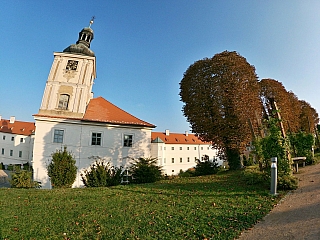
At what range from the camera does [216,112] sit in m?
15.4

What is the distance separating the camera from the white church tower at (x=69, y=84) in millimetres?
20328

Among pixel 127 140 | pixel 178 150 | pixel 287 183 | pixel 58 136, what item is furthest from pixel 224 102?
pixel 178 150

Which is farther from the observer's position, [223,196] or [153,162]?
[153,162]

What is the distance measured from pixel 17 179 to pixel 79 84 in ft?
38.2

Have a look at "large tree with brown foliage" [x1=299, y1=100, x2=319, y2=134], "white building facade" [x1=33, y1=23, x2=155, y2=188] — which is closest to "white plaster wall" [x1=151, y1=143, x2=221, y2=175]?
"large tree with brown foliage" [x1=299, y1=100, x2=319, y2=134]

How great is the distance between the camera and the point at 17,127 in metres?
50.9

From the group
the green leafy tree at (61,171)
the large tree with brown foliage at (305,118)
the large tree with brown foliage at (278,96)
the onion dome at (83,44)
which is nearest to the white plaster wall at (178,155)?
the large tree with brown foliage at (305,118)

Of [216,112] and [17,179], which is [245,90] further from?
[17,179]

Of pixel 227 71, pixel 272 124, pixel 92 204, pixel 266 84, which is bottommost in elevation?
pixel 92 204

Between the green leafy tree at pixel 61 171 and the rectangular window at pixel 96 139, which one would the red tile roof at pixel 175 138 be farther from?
the green leafy tree at pixel 61 171

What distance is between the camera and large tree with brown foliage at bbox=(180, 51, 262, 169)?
1534cm

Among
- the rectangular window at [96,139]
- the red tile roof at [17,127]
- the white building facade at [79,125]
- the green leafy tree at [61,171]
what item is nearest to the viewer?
the green leafy tree at [61,171]

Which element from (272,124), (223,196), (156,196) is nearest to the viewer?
(223,196)

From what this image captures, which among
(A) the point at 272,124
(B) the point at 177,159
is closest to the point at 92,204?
(A) the point at 272,124
